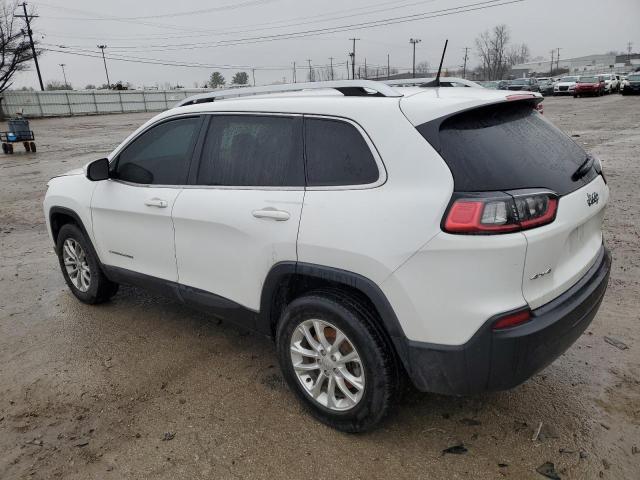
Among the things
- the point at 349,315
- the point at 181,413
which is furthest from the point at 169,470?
the point at 349,315

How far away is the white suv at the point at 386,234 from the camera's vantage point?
214 cm

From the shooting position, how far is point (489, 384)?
2229 mm

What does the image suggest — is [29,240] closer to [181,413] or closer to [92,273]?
[92,273]

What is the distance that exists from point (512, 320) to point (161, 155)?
2679mm

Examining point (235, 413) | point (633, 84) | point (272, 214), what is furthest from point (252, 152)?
point (633, 84)

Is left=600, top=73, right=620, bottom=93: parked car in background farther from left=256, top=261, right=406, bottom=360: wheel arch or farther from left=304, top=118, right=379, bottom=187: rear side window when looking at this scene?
left=256, top=261, right=406, bottom=360: wheel arch

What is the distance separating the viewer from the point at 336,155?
2590mm

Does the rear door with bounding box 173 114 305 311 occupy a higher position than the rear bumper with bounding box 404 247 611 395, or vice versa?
the rear door with bounding box 173 114 305 311

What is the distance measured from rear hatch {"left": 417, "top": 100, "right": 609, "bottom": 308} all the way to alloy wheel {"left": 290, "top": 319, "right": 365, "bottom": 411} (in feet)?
3.11

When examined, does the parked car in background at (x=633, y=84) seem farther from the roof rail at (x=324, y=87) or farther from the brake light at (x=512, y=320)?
the brake light at (x=512, y=320)

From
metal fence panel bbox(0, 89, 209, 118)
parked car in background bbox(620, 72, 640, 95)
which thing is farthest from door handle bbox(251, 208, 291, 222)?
parked car in background bbox(620, 72, 640, 95)

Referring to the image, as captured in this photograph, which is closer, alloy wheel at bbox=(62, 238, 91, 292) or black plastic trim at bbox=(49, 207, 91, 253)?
black plastic trim at bbox=(49, 207, 91, 253)

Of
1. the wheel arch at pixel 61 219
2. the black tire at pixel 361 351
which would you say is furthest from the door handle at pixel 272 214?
the wheel arch at pixel 61 219

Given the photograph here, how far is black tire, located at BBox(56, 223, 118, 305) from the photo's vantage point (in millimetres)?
4289
